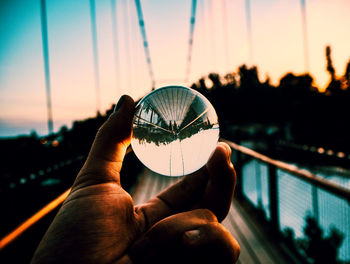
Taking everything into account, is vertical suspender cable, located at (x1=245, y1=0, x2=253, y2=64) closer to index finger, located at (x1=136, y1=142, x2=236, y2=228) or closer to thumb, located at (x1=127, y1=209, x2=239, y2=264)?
index finger, located at (x1=136, y1=142, x2=236, y2=228)

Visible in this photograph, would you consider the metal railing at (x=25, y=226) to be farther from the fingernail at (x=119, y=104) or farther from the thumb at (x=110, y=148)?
the fingernail at (x=119, y=104)

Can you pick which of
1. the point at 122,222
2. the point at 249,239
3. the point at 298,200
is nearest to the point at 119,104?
the point at 122,222

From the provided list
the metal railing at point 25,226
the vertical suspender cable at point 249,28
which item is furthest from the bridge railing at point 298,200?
the vertical suspender cable at point 249,28

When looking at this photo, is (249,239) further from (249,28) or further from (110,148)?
(249,28)

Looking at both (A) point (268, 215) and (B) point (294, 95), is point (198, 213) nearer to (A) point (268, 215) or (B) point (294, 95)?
(A) point (268, 215)

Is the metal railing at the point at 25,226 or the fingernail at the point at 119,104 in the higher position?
the fingernail at the point at 119,104

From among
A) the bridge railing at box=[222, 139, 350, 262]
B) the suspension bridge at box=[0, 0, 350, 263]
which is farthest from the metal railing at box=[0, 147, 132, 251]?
the bridge railing at box=[222, 139, 350, 262]
